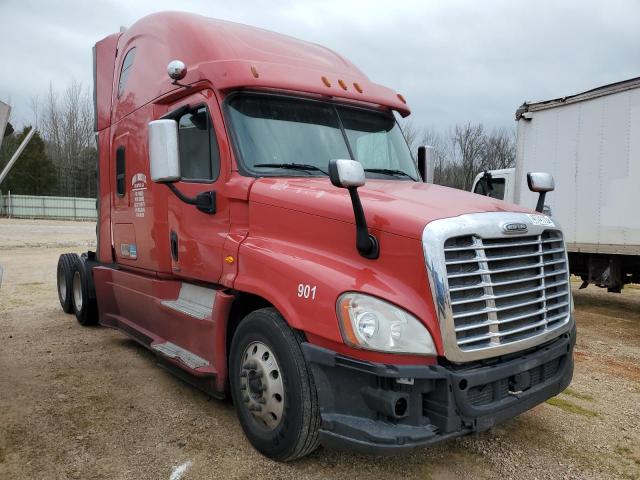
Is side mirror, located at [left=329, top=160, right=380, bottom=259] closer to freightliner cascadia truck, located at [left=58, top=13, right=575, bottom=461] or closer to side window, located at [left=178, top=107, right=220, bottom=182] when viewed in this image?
freightliner cascadia truck, located at [left=58, top=13, right=575, bottom=461]

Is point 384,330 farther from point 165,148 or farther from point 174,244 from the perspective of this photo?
point 174,244

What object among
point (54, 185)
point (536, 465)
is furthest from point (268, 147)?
point (54, 185)

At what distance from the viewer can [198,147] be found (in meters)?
4.25

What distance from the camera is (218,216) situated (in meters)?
4.04

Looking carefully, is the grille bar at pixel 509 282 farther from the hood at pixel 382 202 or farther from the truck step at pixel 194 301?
the truck step at pixel 194 301

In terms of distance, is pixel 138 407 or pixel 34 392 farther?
pixel 34 392

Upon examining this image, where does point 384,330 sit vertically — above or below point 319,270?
below

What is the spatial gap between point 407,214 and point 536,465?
78.1 inches

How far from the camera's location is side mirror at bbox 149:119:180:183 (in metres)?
3.97

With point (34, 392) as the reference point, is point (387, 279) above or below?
above

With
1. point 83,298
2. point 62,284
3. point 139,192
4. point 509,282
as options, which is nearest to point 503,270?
point 509,282

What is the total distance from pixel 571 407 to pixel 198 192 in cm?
374

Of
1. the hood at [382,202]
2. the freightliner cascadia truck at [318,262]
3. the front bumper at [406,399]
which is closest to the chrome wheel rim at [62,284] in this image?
the freightliner cascadia truck at [318,262]

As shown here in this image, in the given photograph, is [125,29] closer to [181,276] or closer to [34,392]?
[181,276]
